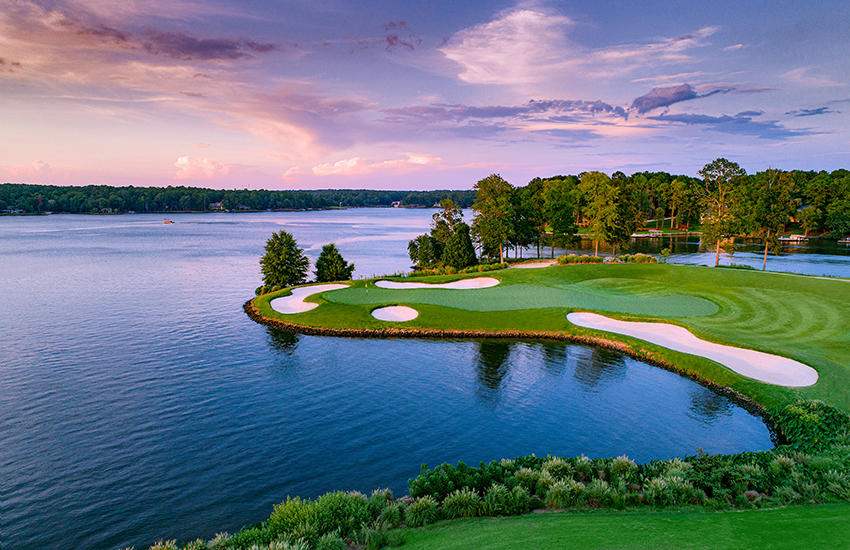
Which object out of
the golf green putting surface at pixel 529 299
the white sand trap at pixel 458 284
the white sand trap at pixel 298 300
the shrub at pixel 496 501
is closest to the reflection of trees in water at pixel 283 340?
the white sand trap at pixel 298 300

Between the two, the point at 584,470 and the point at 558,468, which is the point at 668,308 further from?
the point at 558,468

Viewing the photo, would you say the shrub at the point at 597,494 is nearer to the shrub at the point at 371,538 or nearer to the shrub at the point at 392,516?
the shrub at the point at 392,516

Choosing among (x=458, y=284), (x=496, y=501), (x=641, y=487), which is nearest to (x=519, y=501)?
(x=496, y=501)

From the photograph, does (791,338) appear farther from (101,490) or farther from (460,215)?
(460,215)

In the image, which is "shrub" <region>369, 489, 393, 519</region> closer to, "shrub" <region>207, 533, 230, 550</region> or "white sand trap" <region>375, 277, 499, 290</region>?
"shrub" <region>207, 533, 230, 550</region>

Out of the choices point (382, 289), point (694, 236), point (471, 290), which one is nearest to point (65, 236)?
point (382, 289)

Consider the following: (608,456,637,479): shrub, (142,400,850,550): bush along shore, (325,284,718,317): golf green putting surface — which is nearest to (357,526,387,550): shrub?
(142,400,850,550): bush along shore
